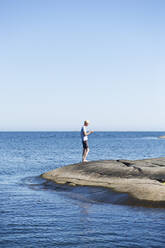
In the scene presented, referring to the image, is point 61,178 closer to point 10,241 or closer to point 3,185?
point 3,185

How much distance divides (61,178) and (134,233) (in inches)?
345

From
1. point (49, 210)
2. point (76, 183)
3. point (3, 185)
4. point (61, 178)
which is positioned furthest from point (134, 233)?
point (3, 185)

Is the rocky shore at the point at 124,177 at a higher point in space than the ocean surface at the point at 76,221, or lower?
higher

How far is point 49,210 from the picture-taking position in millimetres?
11188

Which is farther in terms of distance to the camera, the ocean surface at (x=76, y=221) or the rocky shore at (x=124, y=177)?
the rocky shore at (x=124, y=177)

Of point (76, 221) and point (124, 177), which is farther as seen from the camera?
point (124, 177)

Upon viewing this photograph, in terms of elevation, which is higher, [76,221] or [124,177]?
[124,177]

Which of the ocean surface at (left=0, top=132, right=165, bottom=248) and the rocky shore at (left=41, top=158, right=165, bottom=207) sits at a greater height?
the rocky shore at (left=41, top=158, right=165, bottom=207)

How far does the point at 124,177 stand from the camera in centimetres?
1452

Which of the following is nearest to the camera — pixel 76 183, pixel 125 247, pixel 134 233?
pixel 125 247

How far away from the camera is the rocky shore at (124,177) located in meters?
12.1

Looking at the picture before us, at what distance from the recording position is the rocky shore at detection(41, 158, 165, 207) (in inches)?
475

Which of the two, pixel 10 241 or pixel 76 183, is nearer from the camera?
pixel 10 241

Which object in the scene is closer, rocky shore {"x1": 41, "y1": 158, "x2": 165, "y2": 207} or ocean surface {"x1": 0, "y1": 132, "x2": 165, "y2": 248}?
ocean surface {"x1": 0, "y1": 132, "x2": 165, "y2": 248}
